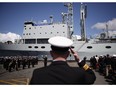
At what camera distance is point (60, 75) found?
45.4 inches

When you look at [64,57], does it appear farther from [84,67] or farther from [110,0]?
[110,0]

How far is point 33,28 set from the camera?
17938 mm

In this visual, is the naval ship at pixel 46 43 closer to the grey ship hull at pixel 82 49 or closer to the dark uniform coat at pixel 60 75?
the grey ship hull at pixel 82 49

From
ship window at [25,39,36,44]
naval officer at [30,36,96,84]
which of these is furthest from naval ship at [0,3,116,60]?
naval officer at [30,36,96,84]

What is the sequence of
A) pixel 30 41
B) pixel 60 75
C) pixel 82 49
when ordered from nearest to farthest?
pixel 60 75
pixel 82 49
pixel 30 41

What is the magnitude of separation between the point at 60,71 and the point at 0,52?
18753 mm

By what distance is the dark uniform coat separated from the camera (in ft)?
3.81

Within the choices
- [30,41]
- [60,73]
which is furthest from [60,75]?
[30,41]

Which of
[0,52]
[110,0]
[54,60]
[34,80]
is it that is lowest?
[0,52]

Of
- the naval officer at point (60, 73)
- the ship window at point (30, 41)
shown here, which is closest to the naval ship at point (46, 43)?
the ship window at point (30, 41)

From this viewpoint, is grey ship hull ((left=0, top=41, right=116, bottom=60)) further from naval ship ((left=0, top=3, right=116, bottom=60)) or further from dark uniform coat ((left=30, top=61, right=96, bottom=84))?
dark uniform coat ((left=30, top=61, right=96, bottom=84))

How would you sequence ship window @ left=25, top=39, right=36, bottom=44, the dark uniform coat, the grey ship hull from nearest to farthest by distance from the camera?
1. the dark uniform coat
2. the grey ship hull
3. ship window @ left=25, top=39, right=36, bottom=44

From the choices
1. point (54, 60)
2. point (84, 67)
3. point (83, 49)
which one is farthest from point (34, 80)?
point (83, 49)

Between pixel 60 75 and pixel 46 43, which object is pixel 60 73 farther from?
pixel 46 43
